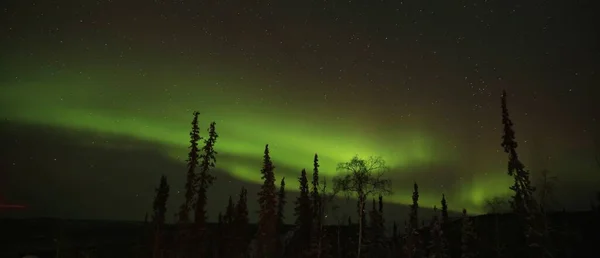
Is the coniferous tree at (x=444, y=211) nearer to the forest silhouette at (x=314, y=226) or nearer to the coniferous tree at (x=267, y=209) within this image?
the forest silhouette at (x=314, y=226)

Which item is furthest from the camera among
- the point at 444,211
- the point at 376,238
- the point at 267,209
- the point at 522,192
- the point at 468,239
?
the point at 444,211

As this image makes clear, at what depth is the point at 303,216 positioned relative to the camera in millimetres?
79812

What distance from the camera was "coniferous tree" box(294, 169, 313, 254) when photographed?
78656 millimetres

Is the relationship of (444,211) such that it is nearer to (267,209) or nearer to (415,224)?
(415,224)

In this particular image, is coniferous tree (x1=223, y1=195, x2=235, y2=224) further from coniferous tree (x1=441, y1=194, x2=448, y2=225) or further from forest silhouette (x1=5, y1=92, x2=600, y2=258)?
coniferous tree (x1=441, y1=194, x2=448, y2=225)

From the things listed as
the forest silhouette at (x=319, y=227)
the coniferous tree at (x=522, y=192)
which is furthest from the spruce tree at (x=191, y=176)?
the coniferous tree at (x=522, y=192)

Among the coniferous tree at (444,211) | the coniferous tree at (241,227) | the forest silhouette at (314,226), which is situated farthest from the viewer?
the coniferous tree at (444,211)

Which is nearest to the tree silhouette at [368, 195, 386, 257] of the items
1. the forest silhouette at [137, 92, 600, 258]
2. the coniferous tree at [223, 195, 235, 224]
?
the forest silhouette at [137, 92, 600, 258]

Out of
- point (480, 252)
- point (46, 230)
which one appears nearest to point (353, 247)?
point (480, 252)

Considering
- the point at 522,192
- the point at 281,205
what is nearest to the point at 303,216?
the point at 281,205

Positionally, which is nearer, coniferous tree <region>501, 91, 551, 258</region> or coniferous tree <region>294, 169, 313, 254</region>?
coniferous tree <region>501, 91, 551, 258</region>

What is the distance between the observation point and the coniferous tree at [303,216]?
78656 millimetres

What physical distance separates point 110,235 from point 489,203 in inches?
6025

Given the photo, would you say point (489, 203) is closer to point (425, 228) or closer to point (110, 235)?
point (425, 228)
